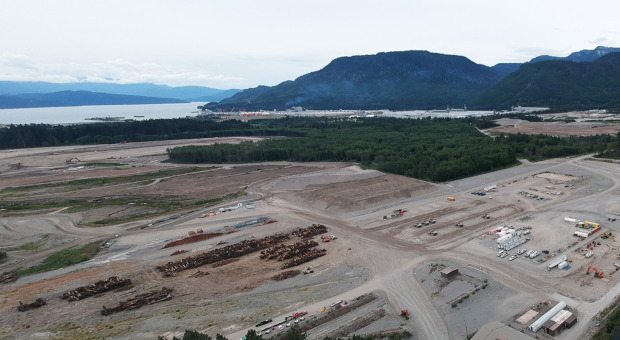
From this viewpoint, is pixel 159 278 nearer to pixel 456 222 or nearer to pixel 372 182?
pixel 456 222

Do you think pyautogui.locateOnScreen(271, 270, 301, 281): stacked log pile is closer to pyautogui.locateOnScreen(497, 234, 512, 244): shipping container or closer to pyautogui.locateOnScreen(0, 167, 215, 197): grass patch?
pyautogui.locateOnScreen(497, 234, 512, 244): shipping container

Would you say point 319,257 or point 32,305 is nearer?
point 32,305

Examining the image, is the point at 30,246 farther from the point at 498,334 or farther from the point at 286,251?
the point at 498,334

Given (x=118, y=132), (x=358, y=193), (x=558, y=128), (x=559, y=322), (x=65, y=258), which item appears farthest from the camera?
(x=118, y=132)

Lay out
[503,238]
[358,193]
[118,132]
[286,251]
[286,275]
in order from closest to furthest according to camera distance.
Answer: [286,275], [286,251], [503,238], [358,193], [118,132]

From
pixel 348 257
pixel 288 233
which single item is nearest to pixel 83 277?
pixel 288 233

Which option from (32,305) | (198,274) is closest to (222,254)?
(198,274)

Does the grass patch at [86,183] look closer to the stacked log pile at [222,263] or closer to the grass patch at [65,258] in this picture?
the grass patch at [65,258]
